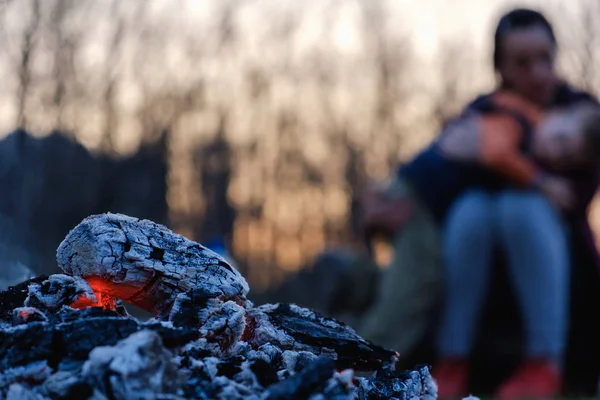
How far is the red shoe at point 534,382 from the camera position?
513cm

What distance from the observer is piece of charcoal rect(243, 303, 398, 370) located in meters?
2.15

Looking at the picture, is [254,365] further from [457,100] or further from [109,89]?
[457,100]

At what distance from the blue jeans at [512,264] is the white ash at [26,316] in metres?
3.99

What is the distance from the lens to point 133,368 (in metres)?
1.58

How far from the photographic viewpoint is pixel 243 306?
217cm

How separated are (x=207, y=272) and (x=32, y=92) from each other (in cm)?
366

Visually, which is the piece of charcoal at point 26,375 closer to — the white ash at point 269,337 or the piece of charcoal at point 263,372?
the piece of charcoal at point 263,372

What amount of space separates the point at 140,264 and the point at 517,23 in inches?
167

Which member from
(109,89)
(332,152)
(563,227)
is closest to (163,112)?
(109,89)

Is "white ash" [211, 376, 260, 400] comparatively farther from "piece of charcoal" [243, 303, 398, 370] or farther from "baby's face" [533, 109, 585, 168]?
"baby's face" [533, 109, 585, 168]

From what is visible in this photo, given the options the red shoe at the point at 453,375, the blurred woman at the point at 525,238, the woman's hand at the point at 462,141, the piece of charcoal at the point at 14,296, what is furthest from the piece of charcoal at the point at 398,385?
the woman's hand at the point at 462,141

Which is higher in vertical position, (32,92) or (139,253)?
(32,92)

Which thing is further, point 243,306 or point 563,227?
point 563,227

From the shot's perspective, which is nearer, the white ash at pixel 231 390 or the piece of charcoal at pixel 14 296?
the white ash at pixel 231 390
